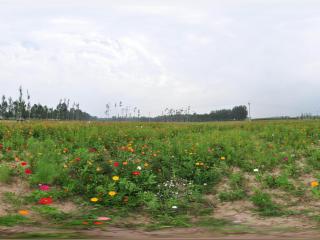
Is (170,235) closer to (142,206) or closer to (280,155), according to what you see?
(142,206)

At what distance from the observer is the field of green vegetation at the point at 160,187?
3836 millimetres

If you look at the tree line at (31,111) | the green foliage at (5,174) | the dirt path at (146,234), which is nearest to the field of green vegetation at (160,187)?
the green foliage at (5,174)

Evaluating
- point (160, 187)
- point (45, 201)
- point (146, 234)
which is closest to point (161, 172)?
point (160, 187)

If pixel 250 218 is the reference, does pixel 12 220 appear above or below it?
above

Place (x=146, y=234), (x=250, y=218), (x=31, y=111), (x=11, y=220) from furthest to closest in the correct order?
(x=31, y=111)
(x=250, y=218)
(x=11, y=220)
(x=146, y=234)

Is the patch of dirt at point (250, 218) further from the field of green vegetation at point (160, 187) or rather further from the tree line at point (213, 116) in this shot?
the tree line at point (213, 116)

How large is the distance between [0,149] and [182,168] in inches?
172

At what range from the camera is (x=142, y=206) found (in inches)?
172

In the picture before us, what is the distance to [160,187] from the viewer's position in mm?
5027

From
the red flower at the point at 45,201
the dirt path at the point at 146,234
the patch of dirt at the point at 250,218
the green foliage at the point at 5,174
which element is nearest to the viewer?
the dirt path at the point at 146,234

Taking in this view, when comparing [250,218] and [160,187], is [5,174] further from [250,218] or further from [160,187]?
[250,218]

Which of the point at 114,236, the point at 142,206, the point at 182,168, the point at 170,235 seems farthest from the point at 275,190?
the point at 114,236

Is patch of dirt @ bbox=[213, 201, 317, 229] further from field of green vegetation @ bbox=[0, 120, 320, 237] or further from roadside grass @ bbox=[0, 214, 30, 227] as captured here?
roadside grass @ bbox=[0, 214, 30, 227]

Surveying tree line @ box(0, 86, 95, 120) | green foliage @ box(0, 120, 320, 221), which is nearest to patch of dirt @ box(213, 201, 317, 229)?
green foliage @ box(0, 120, 320, 221)
